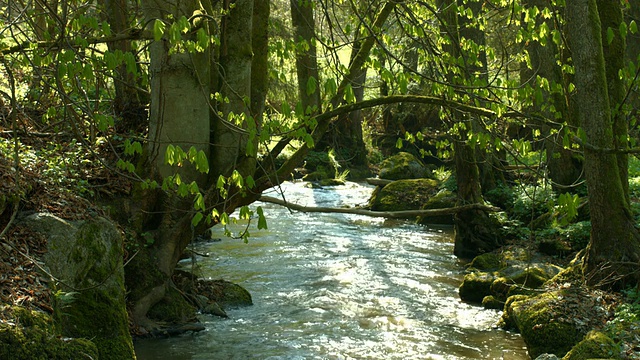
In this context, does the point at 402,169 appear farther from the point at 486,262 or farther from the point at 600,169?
the point at 600,169

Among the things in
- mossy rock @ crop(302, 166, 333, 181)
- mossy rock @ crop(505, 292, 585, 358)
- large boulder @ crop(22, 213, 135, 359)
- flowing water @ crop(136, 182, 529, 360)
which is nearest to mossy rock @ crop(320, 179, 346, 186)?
mossy rock @ crop(302, 166, 333, 181)

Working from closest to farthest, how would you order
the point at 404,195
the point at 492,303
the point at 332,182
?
the point at 492,303
the point at 404,195
the point at 332,182

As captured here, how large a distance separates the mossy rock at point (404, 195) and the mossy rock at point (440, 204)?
0.52 metres

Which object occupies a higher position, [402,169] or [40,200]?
[402,169]

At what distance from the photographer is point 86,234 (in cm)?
668

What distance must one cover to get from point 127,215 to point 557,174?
32.7 ft

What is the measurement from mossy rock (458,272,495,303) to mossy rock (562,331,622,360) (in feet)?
11.5

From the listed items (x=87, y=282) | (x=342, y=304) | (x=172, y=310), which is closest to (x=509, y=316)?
(x=342, y=304)

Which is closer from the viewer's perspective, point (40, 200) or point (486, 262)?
point (40, 200)

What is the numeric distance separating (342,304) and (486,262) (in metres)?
3.61

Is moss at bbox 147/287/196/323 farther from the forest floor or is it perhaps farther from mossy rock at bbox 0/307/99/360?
mossy rock at bbox 0/307/99/360

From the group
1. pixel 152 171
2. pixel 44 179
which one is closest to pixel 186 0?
pixel 152 171

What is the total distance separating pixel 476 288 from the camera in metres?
10.5

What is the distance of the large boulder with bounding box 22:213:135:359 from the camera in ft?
19.9
